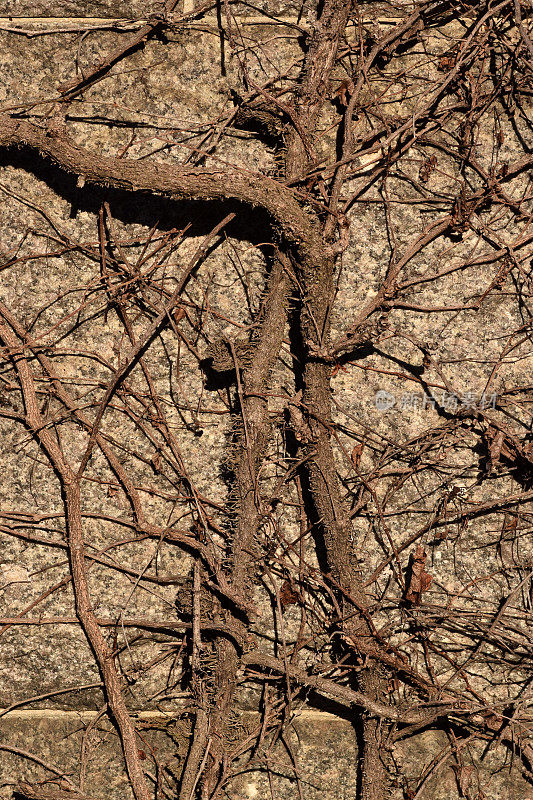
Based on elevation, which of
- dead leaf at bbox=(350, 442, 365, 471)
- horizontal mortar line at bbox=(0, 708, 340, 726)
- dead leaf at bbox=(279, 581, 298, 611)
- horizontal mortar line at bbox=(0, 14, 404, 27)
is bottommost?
horizontal mortar line at bbox=(0, 708, 340, 726)

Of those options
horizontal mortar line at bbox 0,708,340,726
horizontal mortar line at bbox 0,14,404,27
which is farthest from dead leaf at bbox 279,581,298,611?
horizontal mortar line at bbox 0,14,404,27

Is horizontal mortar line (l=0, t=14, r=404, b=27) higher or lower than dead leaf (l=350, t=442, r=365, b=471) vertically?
higher

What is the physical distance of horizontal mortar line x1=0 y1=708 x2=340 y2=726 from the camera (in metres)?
1.98

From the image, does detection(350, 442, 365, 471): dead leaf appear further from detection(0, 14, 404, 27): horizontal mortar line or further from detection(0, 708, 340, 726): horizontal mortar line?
detection(0, 14, 404, 27): horizontal mortar line

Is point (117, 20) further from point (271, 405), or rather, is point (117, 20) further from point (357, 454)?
point (357, 454)

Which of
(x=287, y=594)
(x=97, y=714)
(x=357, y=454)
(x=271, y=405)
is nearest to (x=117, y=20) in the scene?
(x=271, y=405)

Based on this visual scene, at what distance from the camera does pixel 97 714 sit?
1.99 metres

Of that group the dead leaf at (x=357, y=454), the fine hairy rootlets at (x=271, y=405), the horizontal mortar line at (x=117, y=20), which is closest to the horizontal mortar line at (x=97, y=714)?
the fine hairy rootlets at (x=271, y=405)

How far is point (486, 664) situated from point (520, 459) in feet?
2.24

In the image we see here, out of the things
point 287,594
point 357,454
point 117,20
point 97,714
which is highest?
point 117,20

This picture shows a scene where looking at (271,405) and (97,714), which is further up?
(271,405)

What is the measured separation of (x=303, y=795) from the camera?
6.51 feet

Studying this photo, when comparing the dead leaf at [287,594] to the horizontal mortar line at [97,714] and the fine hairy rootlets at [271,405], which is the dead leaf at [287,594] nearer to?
the fine hairy rootlets at [271,405]

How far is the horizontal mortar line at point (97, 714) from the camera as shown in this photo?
198 cm
